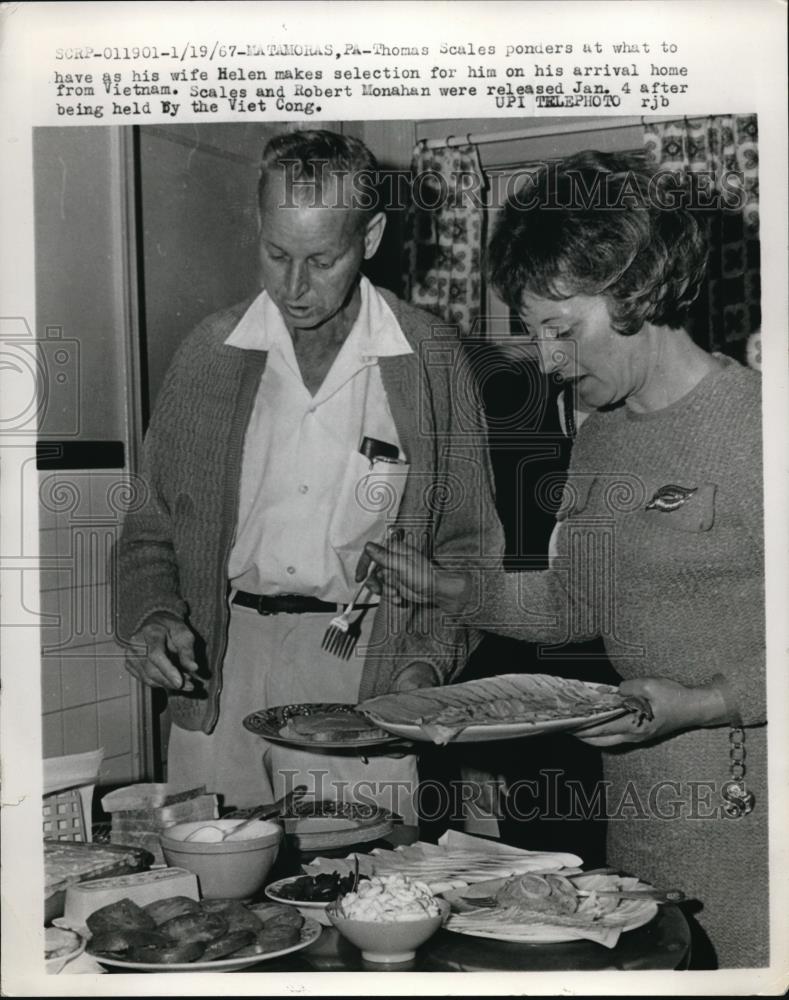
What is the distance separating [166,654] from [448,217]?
3.21 feet

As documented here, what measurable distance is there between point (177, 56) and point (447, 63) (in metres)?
0.50

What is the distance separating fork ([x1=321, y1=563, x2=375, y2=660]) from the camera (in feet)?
6.84

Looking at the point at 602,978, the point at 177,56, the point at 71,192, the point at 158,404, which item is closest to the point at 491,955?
the point at 602,978

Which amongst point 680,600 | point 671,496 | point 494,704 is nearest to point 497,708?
point 494,704

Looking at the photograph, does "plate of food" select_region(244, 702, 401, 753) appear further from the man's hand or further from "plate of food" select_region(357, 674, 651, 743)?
the man's hand

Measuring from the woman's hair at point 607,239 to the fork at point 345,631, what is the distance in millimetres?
639

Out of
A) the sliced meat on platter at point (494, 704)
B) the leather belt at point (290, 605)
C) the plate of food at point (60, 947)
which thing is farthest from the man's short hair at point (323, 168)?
the plate of food at point (60, 947)

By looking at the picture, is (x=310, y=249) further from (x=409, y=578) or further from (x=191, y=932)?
(x=191, y=932)

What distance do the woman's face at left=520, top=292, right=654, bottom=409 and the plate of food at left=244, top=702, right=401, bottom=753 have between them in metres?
0.73

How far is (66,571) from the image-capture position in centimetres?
210

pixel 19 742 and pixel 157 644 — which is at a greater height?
pixel 157 644

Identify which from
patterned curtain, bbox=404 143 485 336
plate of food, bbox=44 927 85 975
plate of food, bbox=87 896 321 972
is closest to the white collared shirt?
patterned curtain, bbox=404 143 485 336

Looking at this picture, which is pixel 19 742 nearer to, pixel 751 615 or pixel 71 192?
pixel 71 192

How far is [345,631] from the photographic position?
82.2 inches
